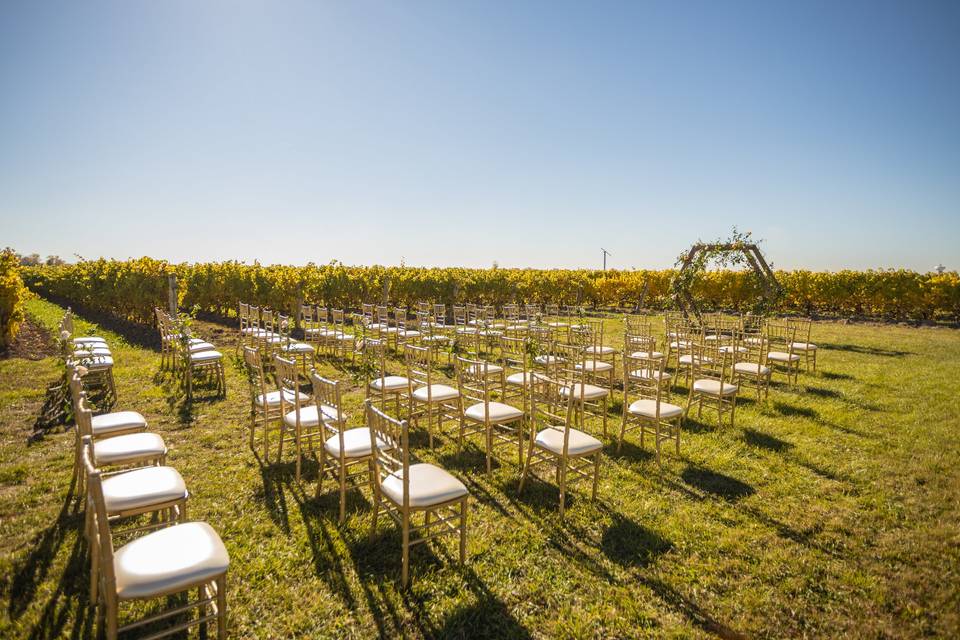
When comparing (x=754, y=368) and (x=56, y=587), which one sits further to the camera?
(x=754, y=368)

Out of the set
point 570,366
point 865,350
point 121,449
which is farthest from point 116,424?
point 865,350

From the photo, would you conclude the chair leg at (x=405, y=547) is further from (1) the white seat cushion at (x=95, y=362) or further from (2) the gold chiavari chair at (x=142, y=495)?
(1) the white seat cushion at (x=95, y=362)

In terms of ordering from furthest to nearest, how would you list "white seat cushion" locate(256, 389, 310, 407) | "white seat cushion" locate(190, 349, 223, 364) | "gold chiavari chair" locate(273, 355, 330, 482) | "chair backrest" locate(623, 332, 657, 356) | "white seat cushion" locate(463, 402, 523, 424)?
"chair backrest" locate(623, 332, 657, 356)
"white seat cushion" locate(190, 349, 223, 364)
"white seat cushion" locate(256, 389, 310, 407)
"white seat cushion" locate(463, 402, 523, 424)
"gold chiavari chair" locate(273, 355, 330, 482)

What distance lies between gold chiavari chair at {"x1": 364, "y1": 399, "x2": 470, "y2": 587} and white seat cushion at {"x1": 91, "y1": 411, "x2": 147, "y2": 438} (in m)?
2.49

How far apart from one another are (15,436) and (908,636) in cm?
856

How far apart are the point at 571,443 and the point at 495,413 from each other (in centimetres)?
95

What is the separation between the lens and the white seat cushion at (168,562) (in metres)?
2.12

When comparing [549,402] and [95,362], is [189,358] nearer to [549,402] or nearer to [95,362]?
[95,362]

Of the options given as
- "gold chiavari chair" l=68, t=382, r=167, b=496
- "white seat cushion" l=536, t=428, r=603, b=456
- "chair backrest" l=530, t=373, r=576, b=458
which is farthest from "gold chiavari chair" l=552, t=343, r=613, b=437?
"gold chiavari chair" l=68, t=382, r=167, b=496

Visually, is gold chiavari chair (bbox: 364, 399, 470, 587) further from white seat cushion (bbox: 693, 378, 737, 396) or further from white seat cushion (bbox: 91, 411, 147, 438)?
white seat cushion (bbox: 693, 378, 737, 396)

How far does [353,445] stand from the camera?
12.2 feet

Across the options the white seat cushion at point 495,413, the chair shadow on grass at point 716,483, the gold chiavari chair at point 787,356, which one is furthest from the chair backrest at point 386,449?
the gold chiavari chair at point 787,356

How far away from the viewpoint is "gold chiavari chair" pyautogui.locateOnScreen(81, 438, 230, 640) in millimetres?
2057

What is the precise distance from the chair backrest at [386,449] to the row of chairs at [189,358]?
5100mm
